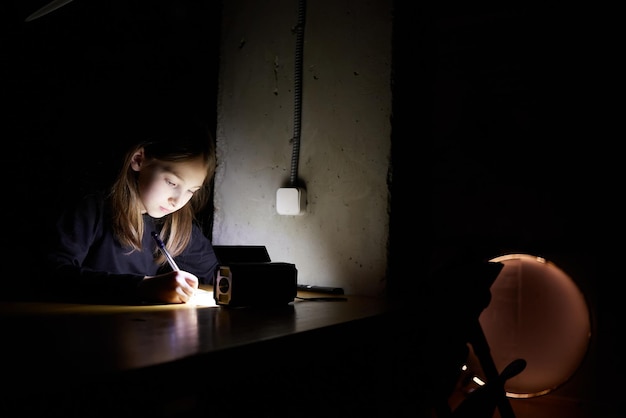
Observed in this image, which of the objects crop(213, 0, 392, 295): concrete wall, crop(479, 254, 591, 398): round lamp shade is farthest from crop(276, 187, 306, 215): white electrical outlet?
crop(479, 254, 591, 398): round lamp shade

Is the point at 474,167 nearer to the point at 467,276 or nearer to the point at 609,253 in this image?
the point at 609,253

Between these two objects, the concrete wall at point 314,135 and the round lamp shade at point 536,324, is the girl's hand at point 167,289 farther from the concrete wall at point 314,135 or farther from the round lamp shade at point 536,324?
the round lamp shade at point 536,324

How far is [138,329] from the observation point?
0.77 metres

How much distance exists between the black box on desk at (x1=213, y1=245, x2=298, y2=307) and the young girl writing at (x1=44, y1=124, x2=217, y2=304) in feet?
0.46

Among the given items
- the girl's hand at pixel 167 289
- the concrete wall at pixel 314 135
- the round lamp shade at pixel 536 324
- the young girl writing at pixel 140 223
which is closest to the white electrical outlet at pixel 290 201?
the concrete wall at pixel 314 135

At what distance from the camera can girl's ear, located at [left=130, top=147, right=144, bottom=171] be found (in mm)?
1678

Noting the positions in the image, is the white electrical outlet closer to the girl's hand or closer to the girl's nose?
the girl's nose

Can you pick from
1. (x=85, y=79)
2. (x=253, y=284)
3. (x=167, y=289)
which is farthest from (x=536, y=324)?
(x=85, y=79)

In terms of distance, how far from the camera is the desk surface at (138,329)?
1.79 feet

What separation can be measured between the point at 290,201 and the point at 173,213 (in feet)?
1.50

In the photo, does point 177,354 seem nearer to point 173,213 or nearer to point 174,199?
point 174,199

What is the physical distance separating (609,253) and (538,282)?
37cm

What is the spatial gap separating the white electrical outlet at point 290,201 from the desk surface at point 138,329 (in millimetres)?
468

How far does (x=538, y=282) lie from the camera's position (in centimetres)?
193
